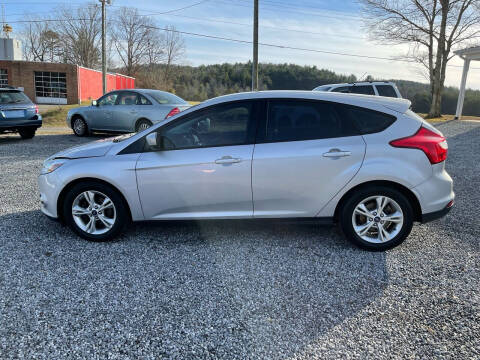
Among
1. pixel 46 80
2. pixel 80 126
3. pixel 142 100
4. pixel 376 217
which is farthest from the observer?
pixel 46 80

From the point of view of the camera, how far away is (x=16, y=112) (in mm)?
11102

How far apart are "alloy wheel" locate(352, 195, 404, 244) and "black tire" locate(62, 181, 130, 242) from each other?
2.41m

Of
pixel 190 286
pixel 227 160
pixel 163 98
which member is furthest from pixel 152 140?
pixel 163 98

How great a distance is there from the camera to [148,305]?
2918 millimetres

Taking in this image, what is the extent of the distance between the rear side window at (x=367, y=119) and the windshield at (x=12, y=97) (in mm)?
10633

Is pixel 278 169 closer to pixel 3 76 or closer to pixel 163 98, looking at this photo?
pixel 163 98

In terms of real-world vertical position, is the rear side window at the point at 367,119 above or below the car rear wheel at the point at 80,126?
above

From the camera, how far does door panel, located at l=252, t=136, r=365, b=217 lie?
12.2ft

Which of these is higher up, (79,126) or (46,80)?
(46,80)

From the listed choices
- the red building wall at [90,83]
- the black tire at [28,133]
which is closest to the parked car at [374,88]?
the black tire at [28,133]

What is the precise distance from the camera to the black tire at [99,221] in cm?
402

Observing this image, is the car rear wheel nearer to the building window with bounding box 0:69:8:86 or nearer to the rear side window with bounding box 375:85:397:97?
the rear side window with bounding box 375:85:397:97

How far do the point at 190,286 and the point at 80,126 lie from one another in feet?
36.5

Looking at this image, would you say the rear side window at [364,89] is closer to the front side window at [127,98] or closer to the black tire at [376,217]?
the front side window at [127,98]
